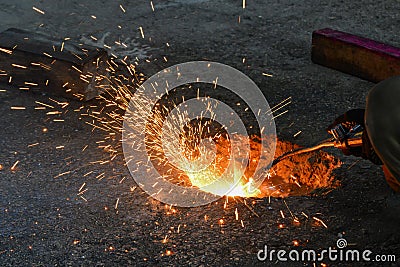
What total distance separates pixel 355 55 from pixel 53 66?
2310 mm

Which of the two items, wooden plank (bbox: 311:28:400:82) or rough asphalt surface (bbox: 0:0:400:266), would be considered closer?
rough asphalt surface (bbox: 0:0:400:266)

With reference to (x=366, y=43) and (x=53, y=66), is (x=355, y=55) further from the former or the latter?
(x=53, y=66)

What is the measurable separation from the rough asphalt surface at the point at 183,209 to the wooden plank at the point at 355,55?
0.39 feet

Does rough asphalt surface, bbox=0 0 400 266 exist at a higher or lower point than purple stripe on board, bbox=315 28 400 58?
lower

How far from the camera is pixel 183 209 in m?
3.47

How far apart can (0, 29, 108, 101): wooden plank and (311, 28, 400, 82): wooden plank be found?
1747 mm

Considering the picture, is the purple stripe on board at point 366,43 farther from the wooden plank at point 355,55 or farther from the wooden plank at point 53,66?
the wooden plank at point 53,66

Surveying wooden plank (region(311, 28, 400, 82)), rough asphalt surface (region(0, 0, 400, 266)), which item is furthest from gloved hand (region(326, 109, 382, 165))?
wooden plank (region(311, 28, 400, 82))

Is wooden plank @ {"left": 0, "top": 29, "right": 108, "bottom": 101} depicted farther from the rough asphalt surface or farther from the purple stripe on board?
the purple stripe on board

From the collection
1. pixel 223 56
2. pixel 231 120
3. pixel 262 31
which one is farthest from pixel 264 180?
pixel 262 31

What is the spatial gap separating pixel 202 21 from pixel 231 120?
2.07 m

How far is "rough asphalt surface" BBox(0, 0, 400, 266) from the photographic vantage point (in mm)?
3193

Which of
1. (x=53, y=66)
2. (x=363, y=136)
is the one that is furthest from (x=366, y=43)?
(x=363, y=136)

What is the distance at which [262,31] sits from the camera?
5.95 metres
